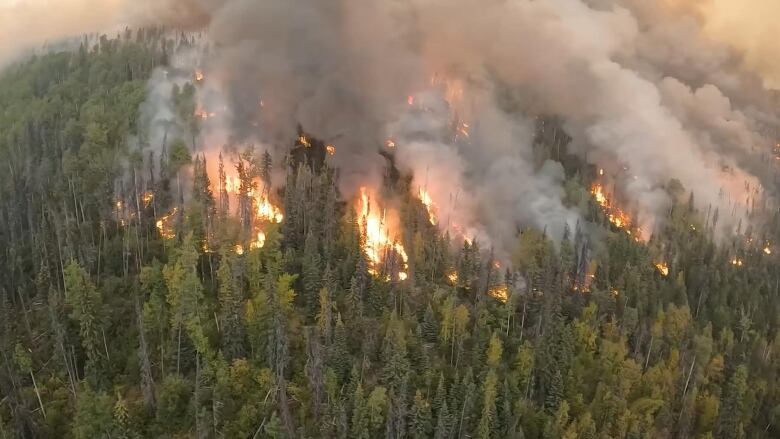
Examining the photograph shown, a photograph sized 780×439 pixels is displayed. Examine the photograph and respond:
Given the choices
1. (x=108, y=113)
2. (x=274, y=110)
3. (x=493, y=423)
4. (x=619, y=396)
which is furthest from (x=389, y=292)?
(x=108, y=113)

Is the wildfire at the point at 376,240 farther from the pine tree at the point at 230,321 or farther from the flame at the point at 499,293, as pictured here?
the pine tree at the point at 230,321

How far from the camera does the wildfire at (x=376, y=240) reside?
114562 mm

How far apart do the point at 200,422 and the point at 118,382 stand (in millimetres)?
15221

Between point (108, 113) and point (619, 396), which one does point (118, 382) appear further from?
point (108, 113)

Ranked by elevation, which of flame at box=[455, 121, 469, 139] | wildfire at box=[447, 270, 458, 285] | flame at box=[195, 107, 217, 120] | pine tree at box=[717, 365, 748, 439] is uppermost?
flame at box=[455, 121, 469, 139]

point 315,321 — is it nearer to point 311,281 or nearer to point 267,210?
point 311,281

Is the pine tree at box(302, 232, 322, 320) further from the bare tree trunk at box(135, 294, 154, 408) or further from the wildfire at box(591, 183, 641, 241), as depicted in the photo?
the wildfire at box(591, 183, 641, 241)

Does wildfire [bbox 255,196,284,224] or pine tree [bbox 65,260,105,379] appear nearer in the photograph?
pine tree [bbox 65,260,105,379]

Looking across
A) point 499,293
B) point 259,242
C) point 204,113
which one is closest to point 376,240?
point 259,242

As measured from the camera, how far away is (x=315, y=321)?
9506 centimetres

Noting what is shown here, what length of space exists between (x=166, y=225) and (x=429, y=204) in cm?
5695

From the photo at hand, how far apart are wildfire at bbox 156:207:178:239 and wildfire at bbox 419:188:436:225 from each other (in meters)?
51.6

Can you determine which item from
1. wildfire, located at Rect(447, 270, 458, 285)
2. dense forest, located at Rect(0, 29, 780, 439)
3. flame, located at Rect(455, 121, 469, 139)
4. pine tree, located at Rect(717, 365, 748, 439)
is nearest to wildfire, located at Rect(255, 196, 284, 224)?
dense forest, located at Rect(0, 29, 780, 439)

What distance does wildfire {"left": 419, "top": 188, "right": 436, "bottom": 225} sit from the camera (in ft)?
452
